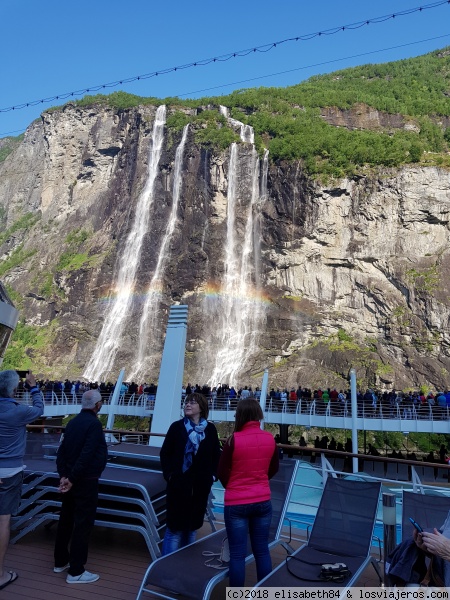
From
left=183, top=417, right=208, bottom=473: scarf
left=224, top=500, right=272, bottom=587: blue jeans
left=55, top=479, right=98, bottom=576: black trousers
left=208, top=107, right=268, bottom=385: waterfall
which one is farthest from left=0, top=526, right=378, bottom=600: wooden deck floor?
left=208, top=107, right=268, bottom=385: waterfall

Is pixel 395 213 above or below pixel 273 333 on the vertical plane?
above

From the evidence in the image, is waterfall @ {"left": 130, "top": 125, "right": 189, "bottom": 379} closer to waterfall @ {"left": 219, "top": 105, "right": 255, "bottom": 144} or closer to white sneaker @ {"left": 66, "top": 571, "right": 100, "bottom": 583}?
waterfall @ {"left": 219, "top": 105, "right": 255, "bottom": 144}

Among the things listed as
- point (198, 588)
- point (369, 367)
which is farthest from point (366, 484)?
point (369, 367)

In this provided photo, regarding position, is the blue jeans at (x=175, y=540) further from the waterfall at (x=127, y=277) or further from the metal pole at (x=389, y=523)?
the waterfall at (x=127, y=277)

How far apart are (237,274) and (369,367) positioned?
43.3 feet

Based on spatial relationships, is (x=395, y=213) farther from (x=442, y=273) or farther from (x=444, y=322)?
(x=444, y=322)

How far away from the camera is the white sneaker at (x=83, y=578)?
376 centimetres

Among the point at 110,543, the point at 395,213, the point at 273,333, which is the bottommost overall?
the point at 110,543

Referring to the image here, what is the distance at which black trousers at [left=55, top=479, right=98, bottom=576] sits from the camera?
3812 millimetres

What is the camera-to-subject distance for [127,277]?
43.8 metres

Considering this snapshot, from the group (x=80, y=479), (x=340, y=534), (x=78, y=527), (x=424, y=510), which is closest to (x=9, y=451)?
(x=80, y=479)

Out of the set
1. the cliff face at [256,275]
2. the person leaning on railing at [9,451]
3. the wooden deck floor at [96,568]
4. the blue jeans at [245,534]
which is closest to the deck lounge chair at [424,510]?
the wooden deck floor at [96,568]

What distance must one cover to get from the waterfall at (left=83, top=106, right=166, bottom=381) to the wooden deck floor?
113 ft

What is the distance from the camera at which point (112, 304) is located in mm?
43094
